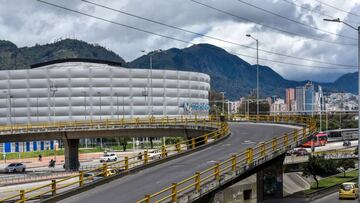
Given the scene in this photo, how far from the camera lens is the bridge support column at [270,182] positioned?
4438 cm

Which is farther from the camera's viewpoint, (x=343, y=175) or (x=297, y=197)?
(x=343, y=175)

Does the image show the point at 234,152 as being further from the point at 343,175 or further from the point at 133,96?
the point at 133,96

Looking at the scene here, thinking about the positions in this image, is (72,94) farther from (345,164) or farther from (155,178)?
(155,178)

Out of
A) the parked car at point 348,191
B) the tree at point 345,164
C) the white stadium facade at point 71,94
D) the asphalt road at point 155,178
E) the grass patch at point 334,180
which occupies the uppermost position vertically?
the white stadium facade at point 71,94

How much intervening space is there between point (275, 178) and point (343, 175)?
47545mm

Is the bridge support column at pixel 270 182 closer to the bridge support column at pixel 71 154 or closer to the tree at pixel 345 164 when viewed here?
the bridge support column at pixel 71 154

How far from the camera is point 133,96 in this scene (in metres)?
174

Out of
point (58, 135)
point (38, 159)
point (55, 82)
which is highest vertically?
point (55, 82)

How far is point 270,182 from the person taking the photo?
45.4 m

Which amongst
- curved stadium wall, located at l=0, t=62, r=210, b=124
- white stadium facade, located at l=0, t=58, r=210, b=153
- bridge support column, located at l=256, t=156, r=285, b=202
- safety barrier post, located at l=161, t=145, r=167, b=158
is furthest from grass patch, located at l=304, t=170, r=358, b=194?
curved stadium wall, located at l=0, t=62, r=210, b=124

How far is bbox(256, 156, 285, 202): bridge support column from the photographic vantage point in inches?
1747

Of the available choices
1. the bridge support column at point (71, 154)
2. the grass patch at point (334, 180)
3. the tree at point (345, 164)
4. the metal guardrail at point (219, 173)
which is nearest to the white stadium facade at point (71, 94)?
the bridge support column at point (71, 154)

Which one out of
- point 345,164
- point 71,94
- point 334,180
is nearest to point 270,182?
point 334,180

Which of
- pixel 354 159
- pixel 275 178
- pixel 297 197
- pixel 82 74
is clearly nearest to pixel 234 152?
pixel 275 178
